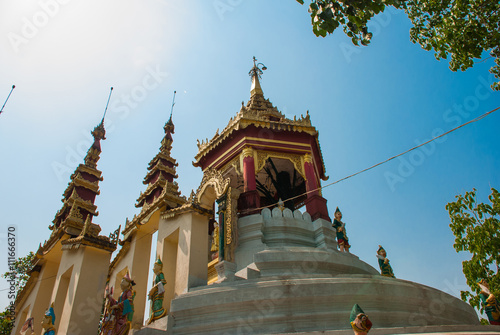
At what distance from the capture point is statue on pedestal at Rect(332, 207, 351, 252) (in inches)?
472

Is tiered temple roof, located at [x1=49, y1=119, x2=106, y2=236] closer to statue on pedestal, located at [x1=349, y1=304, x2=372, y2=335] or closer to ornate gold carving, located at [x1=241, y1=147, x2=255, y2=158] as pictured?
ornate gold carving, located at [x1=241, y1=147, x2=255, y2=158]

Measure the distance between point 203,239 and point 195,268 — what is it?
1.00 metres

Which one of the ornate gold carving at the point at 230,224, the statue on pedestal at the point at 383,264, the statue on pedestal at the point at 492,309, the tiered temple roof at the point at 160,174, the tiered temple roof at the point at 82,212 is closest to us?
the statue on pedestal at the point at 492,309

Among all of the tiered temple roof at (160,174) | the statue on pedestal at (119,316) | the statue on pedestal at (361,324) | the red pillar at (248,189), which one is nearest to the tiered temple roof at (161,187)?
the tiered temple roof at (160,174)

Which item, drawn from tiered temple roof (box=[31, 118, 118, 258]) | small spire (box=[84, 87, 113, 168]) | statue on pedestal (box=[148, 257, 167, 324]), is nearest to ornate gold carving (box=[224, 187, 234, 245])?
statue on pedestal (box=[148, 257, 167, 324])

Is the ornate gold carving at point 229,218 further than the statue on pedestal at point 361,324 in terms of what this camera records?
Yes

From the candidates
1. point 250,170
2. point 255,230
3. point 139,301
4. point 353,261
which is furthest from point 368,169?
point 139,301

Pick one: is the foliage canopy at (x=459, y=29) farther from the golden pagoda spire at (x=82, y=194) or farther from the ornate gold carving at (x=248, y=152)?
the golden pagoda spire at (x=82, y=194)

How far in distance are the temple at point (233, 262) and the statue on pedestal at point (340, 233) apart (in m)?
0.04

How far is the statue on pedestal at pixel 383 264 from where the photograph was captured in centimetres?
1009

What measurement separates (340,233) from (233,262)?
374cm

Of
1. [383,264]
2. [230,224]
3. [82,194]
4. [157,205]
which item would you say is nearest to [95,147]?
[82,194]

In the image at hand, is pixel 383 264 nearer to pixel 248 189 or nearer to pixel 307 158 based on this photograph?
pixel 248 189

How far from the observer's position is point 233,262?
423 inches
